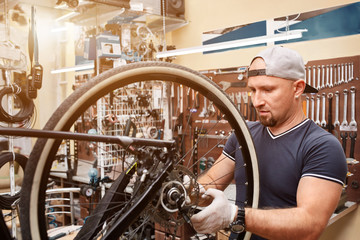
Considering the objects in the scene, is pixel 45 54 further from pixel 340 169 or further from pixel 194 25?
pixel 340 169

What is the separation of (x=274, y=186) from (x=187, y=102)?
2359 mm

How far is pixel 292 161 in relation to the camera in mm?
1218

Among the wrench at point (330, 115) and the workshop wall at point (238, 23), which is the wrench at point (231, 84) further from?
the wrench at point (330, 115)

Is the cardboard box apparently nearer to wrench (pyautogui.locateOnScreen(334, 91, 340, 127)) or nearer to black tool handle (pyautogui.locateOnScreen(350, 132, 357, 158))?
wrench (pyautogui.locateOnScreen(334, 91, 340, 127))

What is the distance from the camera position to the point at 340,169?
112cm

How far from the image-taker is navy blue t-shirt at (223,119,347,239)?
1117 millimetres

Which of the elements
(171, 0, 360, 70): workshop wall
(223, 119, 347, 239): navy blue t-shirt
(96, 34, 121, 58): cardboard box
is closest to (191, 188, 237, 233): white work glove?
(223, 119, 347, 239): navy blue t-shirt

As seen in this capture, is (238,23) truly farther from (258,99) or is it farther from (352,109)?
(258,99)

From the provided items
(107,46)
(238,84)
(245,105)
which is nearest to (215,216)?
(107,46)

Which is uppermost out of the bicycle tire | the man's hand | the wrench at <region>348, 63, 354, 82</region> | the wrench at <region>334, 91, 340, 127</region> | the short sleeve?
the wrench at <region>348, 63, 354, 82</region>

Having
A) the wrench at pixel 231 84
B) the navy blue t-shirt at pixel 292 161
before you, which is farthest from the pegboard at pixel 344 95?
the navy blue t-shirt at pixel 292 161

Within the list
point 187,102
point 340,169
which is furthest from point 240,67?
point 340,169

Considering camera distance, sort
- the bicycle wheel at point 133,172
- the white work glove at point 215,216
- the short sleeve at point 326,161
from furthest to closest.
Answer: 1. the short sleeve at point 326,161
2. the white work glove at point 215,216
3. the bicycle wheel at point 133,172

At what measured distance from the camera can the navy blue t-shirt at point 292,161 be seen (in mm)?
1117
